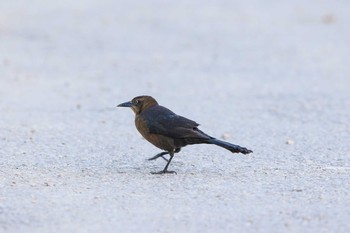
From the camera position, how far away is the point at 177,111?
38.9 feet

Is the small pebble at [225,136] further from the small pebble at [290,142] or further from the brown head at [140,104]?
the brown head at [140,104]

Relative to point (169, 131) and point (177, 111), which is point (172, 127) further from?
point (177, 111)

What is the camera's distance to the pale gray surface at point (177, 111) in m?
6.62

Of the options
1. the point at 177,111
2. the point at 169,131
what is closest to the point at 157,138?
the point at 169,131

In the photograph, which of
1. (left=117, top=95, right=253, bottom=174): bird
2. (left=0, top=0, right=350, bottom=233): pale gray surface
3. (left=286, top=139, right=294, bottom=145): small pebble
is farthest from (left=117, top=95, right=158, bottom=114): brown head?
(left=286, top=139, right=294, bottom=145): small pebble

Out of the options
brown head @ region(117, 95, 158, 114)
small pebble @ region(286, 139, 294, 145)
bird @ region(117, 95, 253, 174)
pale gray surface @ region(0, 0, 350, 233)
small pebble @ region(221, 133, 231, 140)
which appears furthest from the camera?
small pebble @ region(221, 133, 231, 140)

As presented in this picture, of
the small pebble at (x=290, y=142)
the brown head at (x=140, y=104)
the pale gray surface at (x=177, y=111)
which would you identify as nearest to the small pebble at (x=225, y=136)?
the pale gray surface at (x=177, y=111)

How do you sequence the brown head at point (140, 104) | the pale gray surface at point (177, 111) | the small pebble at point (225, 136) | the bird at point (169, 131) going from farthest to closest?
the small pebble at point (225, 136)
the brown head at point (140, 104)
the bird at point (169, 131)
the pale gray surface at point (177, 111)

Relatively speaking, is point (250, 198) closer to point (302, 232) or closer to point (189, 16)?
point (302, 232)

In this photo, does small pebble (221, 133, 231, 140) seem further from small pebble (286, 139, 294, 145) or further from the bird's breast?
the bird's breast

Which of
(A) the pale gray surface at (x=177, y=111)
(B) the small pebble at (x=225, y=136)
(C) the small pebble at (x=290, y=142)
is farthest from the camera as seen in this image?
(B) the small pebble at (x=225, y=136)

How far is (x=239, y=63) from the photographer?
50.9ft

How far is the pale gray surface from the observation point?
6.62 meters

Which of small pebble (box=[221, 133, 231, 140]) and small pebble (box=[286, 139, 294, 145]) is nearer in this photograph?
small pebble (box=[286, 139, 294, 145])
